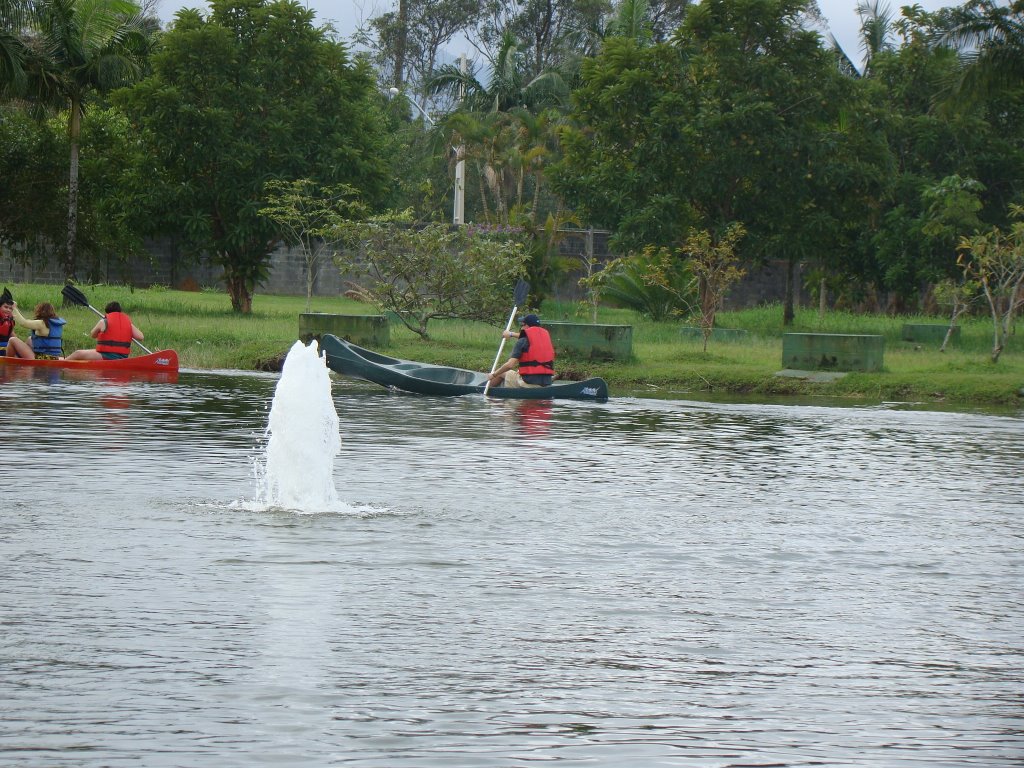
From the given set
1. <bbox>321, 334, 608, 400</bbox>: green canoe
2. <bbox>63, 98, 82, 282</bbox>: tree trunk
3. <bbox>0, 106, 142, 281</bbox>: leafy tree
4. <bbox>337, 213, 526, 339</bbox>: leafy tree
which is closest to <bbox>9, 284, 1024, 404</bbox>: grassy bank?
<bbox>337, 213, 526, 339</bbox>: leafy tree

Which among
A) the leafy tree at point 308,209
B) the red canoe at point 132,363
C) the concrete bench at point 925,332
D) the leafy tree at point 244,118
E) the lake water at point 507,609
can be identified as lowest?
the lake water at point 507,609

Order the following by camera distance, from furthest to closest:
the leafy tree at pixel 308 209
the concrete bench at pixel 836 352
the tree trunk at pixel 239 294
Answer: the tree trunk at pixel 239 294, the leafy tree at pixel 308 209, the concrete bench at pixel 836 352

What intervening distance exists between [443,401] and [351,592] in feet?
46.7

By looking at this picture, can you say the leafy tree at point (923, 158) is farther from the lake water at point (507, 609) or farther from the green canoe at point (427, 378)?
the lake water at point (507, 609)

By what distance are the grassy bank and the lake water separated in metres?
8.84

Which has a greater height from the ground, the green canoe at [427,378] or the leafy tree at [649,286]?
the leafy tree at [649,286]

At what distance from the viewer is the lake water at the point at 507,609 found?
6137 millimetres

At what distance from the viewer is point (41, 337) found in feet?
83.4

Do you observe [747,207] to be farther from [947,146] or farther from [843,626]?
[843,626]

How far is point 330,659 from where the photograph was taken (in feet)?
23.9

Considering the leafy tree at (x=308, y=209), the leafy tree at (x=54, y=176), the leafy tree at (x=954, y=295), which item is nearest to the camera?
the leafy tree at (x=954, y=295)

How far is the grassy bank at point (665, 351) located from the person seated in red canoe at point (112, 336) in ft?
8.24

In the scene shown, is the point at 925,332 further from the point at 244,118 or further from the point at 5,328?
the point at 5,328

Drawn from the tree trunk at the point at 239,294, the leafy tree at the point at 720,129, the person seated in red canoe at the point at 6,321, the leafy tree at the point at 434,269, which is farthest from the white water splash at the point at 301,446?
the tree trunk at the point at 239,294
